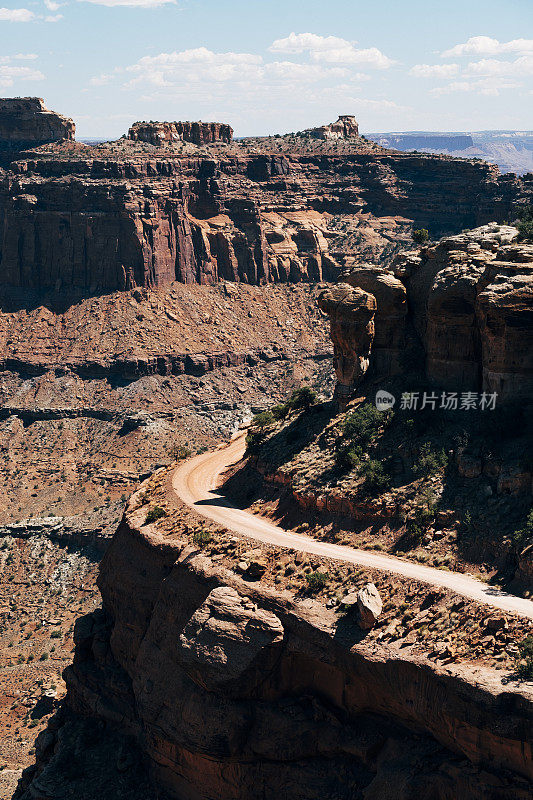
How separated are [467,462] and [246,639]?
1775cm

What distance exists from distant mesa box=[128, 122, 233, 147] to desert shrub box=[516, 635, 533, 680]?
144m

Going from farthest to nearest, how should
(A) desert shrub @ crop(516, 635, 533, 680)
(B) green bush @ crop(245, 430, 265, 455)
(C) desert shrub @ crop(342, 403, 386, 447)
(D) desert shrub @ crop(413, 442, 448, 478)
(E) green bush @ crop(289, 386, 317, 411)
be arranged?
(E) green bush @ crop(289, 386, 317, 411)
(B) green bush @ crop(245, 430, 265, 455)
(C) desert shrub @ crop(342, 403, 386, 447)
(D) desert shrub @ crop(413, 442, 448, 478)
(A) desert shrub @ crop(516, 635, 533, 680)

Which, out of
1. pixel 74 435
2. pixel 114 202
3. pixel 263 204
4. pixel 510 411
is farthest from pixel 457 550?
pixel 263 204

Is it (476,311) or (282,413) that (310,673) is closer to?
(476,311)

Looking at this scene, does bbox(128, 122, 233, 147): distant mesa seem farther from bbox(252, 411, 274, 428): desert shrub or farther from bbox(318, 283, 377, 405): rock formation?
bbox(318, 283, 377, 405): rock formation

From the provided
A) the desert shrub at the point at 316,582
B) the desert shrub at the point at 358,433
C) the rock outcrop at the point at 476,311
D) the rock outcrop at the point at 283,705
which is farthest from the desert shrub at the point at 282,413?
the desert shrub at the point at 316,582

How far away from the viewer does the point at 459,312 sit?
68.1m

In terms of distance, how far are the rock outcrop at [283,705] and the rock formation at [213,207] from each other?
102252 millimetres

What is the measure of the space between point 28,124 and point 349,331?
131 meters

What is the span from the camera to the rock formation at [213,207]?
16288 centimetres

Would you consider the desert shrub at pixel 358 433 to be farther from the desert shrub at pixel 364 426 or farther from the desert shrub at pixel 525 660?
the desert shrub at pixel 525 660

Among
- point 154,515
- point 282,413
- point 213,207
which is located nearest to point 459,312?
point 282,413

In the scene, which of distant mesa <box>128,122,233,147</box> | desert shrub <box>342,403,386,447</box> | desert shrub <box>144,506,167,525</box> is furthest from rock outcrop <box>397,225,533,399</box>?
distant mesa <box>128,122,233,147</box>

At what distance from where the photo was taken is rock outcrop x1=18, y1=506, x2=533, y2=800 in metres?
48.2
